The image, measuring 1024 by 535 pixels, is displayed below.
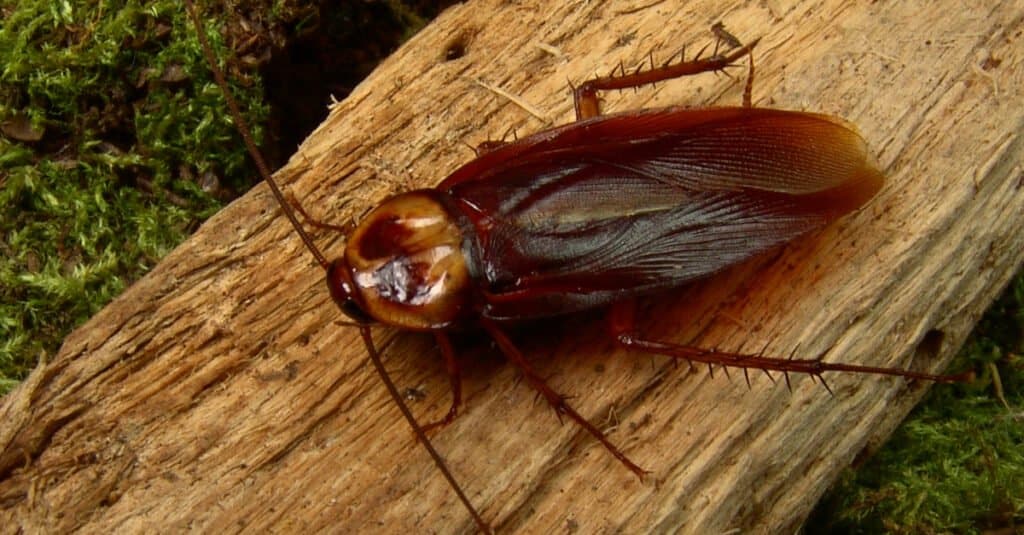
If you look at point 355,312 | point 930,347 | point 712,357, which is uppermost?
point 355,312

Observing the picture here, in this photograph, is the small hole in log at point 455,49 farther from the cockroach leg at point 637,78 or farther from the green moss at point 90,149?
the green moss at point 90,149

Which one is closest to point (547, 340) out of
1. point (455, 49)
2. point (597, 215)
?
point (597, 215)

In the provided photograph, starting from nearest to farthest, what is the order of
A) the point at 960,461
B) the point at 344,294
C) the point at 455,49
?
the point at 344,294
the point at 455,49
the point at 960,461

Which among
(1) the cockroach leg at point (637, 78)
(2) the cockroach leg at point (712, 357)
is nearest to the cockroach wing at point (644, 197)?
(2) the cockroach leg at point (712, 357)

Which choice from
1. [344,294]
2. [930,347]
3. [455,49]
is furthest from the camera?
[455,49]

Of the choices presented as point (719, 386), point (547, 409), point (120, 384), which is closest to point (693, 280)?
point (719, 386)

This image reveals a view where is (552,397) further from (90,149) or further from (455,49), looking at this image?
(90,149)
